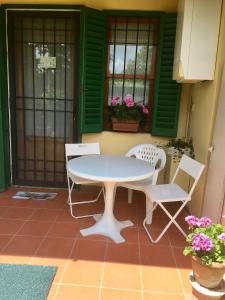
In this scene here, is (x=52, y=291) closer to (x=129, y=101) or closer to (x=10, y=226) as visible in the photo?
(x=10, y=226)

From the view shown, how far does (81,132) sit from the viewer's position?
3812 mm

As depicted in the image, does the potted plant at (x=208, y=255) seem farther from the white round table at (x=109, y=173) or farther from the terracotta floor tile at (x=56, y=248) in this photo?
the terracotta floor tile at (x=56, y=248)

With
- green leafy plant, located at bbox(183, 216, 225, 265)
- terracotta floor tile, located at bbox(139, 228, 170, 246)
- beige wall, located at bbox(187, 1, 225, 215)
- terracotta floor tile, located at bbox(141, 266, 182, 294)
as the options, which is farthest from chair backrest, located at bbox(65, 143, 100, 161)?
green leafy plant, located at bbox(183, 216, 225, 265)

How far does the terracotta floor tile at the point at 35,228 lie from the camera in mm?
Answer: 2924

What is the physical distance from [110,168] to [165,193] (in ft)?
2.10

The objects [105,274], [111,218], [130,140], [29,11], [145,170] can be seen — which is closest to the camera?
[105,274]

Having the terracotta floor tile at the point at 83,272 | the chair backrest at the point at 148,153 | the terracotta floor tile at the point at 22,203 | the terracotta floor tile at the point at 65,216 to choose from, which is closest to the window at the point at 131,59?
the chair backrest at the point at 148,153

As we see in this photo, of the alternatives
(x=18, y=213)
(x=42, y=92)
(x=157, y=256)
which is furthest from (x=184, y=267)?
(x=42, y=92)

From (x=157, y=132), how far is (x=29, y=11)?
2.37 metres

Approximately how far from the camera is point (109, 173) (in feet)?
8.65

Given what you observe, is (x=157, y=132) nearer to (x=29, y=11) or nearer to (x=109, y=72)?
(x=109, y=72)

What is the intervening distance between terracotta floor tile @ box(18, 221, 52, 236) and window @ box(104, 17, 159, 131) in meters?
1.65

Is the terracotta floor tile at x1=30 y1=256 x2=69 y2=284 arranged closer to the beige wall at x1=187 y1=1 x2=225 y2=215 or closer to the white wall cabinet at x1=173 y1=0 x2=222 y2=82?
the beige wall at x1=187 y1=1 x2=225 y2=215

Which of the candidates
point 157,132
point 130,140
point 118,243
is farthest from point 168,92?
point 118,243
